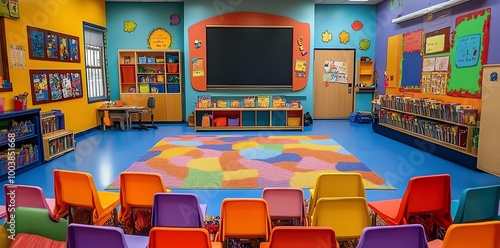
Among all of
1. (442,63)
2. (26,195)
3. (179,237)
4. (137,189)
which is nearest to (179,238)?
(179,237)

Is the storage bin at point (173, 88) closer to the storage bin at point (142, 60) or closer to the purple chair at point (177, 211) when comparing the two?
the storage bin at point (142, 60)

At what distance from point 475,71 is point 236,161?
4.32 m

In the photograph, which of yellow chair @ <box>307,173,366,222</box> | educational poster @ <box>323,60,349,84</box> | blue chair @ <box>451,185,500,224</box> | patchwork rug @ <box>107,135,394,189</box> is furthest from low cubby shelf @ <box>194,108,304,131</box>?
blue chair @ <box>451,185,500,224</box>

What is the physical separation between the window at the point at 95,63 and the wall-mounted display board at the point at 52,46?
0.81 metres

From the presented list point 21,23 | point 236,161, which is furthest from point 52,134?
point 236,161

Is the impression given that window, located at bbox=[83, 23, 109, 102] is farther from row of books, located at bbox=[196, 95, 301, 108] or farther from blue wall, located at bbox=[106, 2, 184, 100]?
row of books, located at bbox=[196, 95, 301, 108]

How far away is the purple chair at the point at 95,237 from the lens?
184 cm

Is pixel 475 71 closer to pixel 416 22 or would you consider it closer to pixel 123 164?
pixel 416 22

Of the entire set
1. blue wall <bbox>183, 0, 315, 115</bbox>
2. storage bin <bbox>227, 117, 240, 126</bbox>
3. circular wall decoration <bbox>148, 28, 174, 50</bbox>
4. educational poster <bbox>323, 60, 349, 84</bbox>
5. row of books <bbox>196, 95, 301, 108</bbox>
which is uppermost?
blue wall <bbox>183, 0, 315, 115</bbox>

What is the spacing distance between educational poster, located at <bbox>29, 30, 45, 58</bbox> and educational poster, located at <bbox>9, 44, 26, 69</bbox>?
0.29 m

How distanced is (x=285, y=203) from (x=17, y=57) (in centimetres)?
567

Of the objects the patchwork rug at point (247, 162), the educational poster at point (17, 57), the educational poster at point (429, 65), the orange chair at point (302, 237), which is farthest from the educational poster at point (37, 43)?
the educational poster at point (429, 65)

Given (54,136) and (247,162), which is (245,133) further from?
(54,136)

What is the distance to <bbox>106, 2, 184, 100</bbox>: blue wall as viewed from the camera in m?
10.2
